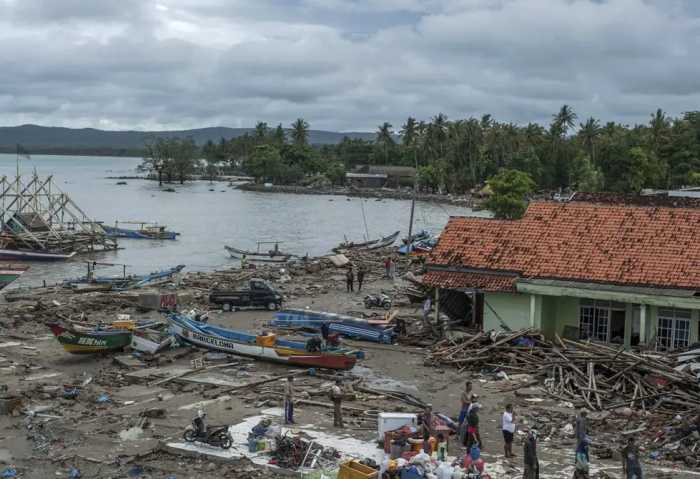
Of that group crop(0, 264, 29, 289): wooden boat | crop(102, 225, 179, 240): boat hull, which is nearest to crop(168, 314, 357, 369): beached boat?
crop(0, 264, 29, 289): wooden boat

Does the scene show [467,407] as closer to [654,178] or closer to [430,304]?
[430,304]

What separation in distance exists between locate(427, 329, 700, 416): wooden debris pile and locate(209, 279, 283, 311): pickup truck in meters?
10.6

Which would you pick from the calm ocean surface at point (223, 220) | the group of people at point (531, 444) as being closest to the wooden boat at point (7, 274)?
the calm ocean surface at point (223, 220)

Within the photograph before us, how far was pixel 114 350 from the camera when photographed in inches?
1080

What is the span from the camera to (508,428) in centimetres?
1741

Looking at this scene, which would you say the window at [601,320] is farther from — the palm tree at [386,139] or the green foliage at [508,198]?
the palm tree at [386,139]

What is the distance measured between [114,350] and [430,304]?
10.8 metres

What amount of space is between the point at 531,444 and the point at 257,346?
1193cm

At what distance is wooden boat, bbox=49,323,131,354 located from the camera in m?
26.6

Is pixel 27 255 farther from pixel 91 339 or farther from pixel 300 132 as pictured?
pixel 300 132

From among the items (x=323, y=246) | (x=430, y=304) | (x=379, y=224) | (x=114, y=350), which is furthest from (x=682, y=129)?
(x=114, y=350)

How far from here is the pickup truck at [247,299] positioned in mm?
35625

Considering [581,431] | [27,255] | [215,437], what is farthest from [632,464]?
[27,255]

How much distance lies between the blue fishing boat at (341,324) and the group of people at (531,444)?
34.2ft
